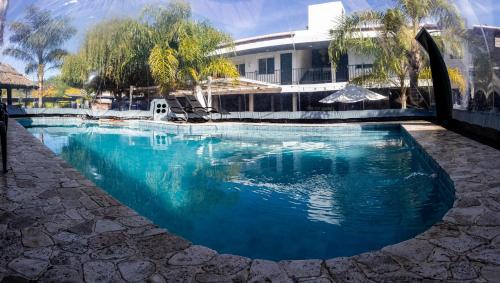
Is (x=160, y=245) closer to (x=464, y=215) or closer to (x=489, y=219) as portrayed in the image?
(x=464, y=215)

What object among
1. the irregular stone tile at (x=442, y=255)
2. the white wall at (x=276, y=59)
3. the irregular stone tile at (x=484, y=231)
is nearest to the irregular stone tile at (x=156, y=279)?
the irregular stone tile at (x=442, y=255)

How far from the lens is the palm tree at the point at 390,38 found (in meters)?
13.5

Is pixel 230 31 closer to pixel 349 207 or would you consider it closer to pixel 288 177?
pixel 288 177

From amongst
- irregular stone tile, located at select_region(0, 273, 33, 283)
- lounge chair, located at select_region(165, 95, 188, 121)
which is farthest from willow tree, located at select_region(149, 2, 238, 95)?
irregular stone tile, located at select_region(0, 273, 33, 283)

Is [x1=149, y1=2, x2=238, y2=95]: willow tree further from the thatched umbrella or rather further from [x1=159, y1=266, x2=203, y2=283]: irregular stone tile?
[x1=159, y1=266, x2=203, y2=283]: irregular stone tile

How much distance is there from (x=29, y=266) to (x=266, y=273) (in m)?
1.50

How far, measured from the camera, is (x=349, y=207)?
4.62 m

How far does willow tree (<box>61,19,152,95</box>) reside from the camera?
65.0 feet

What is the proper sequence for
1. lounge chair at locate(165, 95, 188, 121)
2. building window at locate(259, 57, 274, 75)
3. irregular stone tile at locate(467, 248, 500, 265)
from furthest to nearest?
building window at locate(259, 57, 274, 75) < lounge chair at locate(165, 95, 188, 121) < irregular stone tile at locate(467, 248, 500, 265)

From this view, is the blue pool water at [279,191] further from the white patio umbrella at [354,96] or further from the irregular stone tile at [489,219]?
the white patio umbrella at [354,96]

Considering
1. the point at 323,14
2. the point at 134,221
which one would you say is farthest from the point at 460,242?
A: the point at 323,14

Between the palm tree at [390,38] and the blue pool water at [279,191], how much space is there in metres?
4.92

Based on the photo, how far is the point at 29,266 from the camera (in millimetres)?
2322

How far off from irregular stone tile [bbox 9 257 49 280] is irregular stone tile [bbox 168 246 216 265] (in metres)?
0.79
